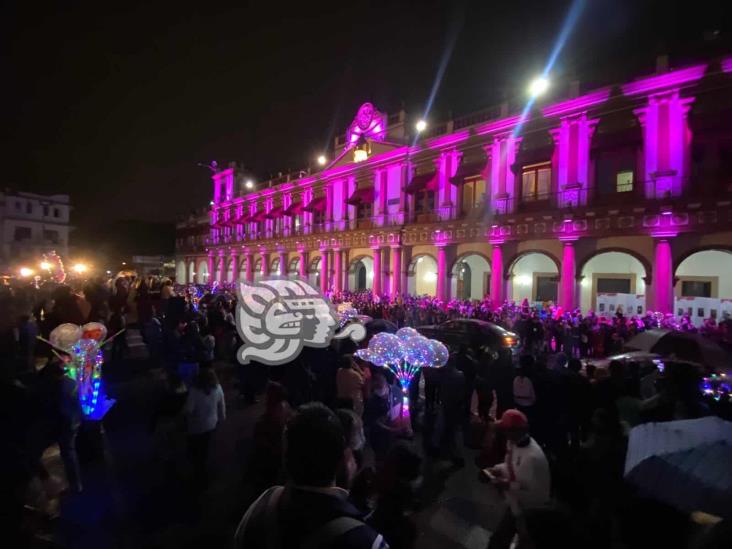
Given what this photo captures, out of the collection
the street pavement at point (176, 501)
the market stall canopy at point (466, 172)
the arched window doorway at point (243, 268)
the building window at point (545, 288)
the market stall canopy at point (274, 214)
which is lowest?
the street pavement at point (176, 501)

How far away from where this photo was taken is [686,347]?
7.39m

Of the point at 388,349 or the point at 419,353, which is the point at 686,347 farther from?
the point at 388,349

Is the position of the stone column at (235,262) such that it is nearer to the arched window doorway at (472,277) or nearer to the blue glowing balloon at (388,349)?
the arched window doorway at (472,277)

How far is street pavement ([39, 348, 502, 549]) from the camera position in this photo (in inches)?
163

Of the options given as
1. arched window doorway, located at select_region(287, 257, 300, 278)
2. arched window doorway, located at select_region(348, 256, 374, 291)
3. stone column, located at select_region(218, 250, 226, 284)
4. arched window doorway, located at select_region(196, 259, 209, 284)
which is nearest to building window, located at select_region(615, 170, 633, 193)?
arched window doorway, located at select_region(348, 256, 374, 291)

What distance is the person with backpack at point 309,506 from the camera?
161cm

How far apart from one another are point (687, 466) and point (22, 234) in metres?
63.2

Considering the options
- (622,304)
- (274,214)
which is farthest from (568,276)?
(274,214)

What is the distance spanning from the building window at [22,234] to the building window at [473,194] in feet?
171

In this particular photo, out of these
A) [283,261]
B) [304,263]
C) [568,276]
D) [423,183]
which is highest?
[423,183]

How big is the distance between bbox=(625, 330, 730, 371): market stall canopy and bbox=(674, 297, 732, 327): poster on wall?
8.17m

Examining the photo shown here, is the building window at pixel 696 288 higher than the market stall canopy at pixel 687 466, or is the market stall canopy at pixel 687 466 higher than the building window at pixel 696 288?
the building window at pixel 696 288

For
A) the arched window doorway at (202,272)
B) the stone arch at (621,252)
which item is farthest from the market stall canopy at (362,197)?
the arched window doorway at (202,272)

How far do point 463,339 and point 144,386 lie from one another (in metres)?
9.27
